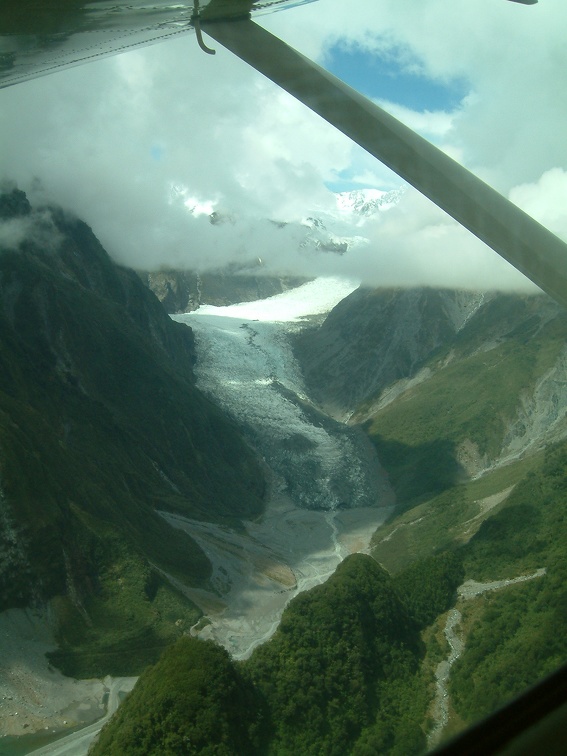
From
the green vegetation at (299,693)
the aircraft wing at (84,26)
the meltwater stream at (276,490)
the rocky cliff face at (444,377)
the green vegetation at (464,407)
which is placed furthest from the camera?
the green vegetation at (464,407)

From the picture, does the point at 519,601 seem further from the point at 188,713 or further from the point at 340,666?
the point at 188,713

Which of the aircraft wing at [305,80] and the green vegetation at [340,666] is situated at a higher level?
the aircraft wing at [305,80]

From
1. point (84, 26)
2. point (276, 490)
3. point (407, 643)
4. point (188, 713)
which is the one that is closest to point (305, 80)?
point (84, 26)

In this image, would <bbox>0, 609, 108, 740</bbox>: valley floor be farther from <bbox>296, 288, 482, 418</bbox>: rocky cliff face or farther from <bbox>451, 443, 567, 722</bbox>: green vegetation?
<bbox>296, 288, 482, 418</bbox>: rocky cliff face

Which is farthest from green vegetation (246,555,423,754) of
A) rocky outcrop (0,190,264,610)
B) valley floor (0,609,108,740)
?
rocky outcrop (0,190,264,610)

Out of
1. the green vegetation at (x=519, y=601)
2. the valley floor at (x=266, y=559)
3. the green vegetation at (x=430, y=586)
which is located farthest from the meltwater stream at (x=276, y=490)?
the green vegetation at (x=519, y=601)

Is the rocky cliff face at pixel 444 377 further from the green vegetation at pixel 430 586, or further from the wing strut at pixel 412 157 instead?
the wing strut at pixel 412 157
